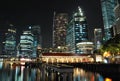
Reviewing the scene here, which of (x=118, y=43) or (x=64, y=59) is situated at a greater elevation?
(x=118, y=43)

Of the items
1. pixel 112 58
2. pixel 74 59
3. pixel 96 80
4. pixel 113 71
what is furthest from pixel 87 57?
pixel 96 80

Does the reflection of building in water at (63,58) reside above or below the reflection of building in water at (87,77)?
above

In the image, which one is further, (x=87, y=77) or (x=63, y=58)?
(x=63, y=58)

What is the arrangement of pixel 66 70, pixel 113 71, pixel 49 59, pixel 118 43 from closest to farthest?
pixel 66 70, pixel 113 71, pixel 118 43, pixel 49 59

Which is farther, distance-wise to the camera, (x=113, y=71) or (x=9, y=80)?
(x=113, y=71)

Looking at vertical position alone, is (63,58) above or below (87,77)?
above

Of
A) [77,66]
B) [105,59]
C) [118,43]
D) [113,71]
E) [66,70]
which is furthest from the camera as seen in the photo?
[105,59]

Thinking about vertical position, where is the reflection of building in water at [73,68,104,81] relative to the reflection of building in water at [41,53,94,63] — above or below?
below

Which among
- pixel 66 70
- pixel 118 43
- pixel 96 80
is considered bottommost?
pixel 96 80

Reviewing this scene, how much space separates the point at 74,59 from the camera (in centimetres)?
13900

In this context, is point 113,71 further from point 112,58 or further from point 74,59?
point 74,59

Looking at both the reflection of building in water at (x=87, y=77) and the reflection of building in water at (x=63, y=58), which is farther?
the reflection of building in water at (x=63, y=58)

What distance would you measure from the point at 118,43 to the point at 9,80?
244 feet

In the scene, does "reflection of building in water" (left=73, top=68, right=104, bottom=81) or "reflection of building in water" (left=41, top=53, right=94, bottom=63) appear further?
"reflection of building in water" (left=41, top=53, right=94, bottom=63)
